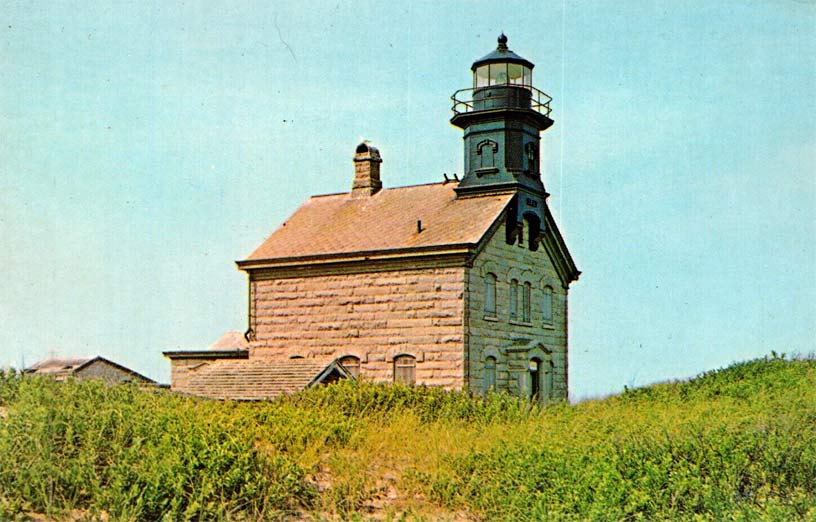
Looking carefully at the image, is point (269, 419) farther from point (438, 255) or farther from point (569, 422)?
point (438, 255)

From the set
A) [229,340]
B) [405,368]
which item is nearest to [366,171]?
[405,368]

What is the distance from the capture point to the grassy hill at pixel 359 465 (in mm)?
10961

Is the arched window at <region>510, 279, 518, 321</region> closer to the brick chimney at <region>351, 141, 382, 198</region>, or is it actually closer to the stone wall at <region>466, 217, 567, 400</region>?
the stone wall at <region>466, 217, 567, 400</region>

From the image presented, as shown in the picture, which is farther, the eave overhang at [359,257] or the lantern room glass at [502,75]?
the lantern room glass at [502,75]

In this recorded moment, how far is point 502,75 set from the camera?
29266 mm


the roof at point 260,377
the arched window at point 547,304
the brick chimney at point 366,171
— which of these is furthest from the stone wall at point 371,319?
the arched window at point 547,304

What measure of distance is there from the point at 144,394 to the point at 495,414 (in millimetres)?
7574

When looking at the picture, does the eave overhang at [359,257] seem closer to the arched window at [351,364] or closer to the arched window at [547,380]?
the arched window at [351,364]

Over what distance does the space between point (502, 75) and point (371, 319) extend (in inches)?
333

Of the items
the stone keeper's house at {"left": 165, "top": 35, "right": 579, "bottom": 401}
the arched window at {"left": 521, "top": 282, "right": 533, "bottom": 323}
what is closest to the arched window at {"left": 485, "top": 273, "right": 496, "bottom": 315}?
the stone keeper's house at {"left": 165, "top": 35, "right": 579, "bottom": 401}

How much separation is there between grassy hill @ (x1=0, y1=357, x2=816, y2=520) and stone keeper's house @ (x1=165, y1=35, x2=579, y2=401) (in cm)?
1003

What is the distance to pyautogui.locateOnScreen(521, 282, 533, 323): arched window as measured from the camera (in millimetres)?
29062

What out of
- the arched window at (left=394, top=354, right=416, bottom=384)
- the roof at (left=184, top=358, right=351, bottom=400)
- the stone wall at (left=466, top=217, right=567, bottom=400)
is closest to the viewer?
the roof at (left=184, top=358, right=351, bottom=400)

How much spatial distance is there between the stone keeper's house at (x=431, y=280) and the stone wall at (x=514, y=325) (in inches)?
2.2
